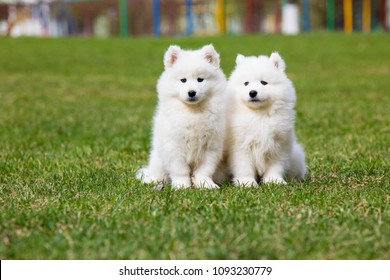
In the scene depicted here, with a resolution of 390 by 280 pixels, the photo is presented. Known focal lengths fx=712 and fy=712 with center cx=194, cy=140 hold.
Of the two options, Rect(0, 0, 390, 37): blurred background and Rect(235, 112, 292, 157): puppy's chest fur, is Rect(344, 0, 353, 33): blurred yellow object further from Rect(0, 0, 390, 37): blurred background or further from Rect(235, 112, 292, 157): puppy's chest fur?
Rect(235, 112, 292, 157): puppy's chest fur

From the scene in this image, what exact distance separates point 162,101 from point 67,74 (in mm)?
16104

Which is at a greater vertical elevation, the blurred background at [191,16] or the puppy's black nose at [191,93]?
the puppy's black nose at [191,93]

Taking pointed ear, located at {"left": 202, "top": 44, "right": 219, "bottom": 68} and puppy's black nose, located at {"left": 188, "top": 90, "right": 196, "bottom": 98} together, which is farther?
pointed ear, located at {"left": 202, "top": 44, "right": 219, "bottom": 68}

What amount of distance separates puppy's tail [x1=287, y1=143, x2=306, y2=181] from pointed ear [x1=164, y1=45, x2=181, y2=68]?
4.29 ft

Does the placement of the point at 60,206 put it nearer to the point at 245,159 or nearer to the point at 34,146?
the point at 245,159

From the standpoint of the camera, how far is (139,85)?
1841 cm

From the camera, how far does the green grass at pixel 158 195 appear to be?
13.3 ft

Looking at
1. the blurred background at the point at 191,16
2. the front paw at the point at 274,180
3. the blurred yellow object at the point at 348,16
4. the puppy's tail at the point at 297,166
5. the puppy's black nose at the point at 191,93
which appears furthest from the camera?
the blurred background at the point at 191,16

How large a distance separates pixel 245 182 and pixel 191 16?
32.7 meters

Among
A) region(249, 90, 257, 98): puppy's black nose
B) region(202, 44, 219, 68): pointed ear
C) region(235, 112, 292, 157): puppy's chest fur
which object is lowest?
region(235, 112, 292, 157): puppy's chest fur

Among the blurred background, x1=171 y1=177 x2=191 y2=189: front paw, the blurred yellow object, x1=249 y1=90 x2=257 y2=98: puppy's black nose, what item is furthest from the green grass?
the blurred background

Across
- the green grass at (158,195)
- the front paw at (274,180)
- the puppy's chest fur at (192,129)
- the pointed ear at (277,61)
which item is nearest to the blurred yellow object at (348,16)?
the green grass at (158,195)

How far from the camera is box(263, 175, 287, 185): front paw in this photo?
19.1ft

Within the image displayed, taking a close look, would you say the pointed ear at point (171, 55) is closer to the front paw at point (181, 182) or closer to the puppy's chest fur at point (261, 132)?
the puppy's chest fur at point (261, 132)
